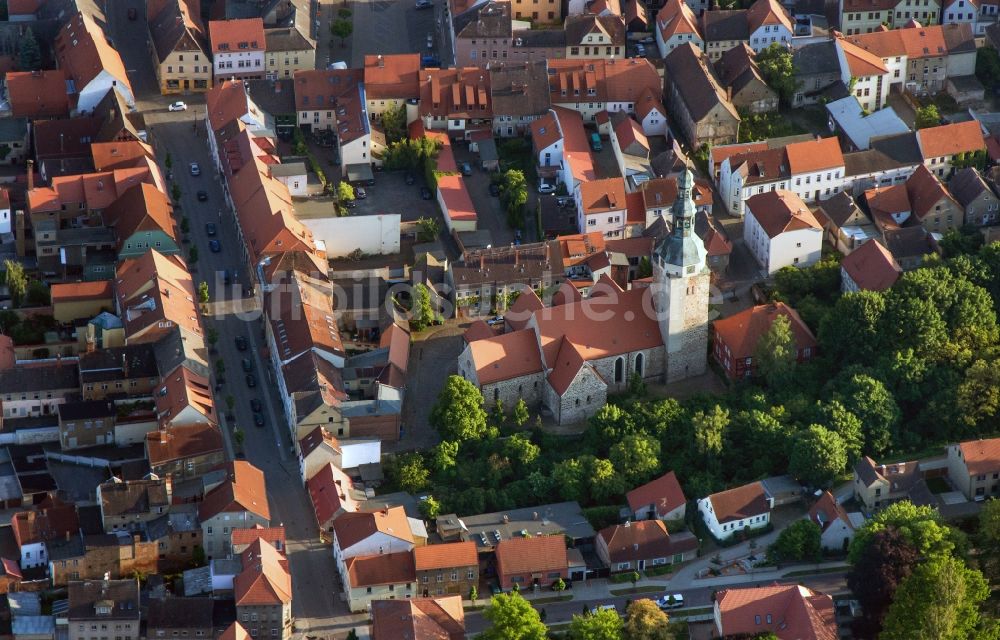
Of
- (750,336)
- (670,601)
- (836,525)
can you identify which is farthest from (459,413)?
(836,525)

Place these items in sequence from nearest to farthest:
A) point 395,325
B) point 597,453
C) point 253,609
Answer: point 253,609, point 597,453, point 395,325

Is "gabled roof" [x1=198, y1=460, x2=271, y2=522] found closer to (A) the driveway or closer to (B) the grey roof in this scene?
(A) the driveway

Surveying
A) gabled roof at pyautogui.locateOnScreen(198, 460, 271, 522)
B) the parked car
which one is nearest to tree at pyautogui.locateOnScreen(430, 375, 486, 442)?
gabled roof at pyautogui.locateOnScreen(198, 460, 271, 522)

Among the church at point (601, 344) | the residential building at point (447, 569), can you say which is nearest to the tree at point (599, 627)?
the residential building at point (447, 569)

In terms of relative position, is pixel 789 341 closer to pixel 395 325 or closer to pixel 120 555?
pixel 395 325

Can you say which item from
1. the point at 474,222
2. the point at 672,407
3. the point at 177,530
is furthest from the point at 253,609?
the point at 474,222

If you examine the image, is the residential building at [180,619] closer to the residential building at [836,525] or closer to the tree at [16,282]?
Result: the tree at [16,282]
